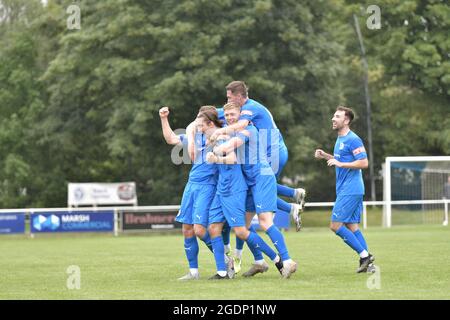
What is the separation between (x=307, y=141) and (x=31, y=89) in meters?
12.1

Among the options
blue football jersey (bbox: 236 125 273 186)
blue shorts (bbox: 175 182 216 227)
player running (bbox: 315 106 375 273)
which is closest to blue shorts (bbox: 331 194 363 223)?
player running (bbox: 315 106 375 273)

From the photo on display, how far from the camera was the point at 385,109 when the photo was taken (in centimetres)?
4606

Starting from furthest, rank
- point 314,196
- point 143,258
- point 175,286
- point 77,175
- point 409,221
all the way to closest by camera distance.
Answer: point 314,196, point 77,175, point 409,221, point 143,258, point 175,286

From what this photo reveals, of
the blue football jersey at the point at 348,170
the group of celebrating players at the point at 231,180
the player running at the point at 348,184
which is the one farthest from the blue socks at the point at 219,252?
the blue football jersey at the point at 348,170

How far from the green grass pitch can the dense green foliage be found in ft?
51.8

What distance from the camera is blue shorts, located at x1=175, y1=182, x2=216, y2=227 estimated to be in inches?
488

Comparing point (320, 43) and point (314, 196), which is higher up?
point (320, 43)

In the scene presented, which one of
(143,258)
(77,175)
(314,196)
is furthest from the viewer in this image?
(314,196)

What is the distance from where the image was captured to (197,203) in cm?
1245

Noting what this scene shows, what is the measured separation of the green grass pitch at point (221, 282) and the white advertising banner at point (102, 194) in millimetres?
16877

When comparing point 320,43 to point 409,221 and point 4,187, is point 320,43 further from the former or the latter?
point 4,187

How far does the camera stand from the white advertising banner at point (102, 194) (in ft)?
123

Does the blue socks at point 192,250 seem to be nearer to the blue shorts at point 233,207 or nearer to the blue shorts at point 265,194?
the blue shorts at point 233,207

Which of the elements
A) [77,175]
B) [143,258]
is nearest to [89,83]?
[77,175]
